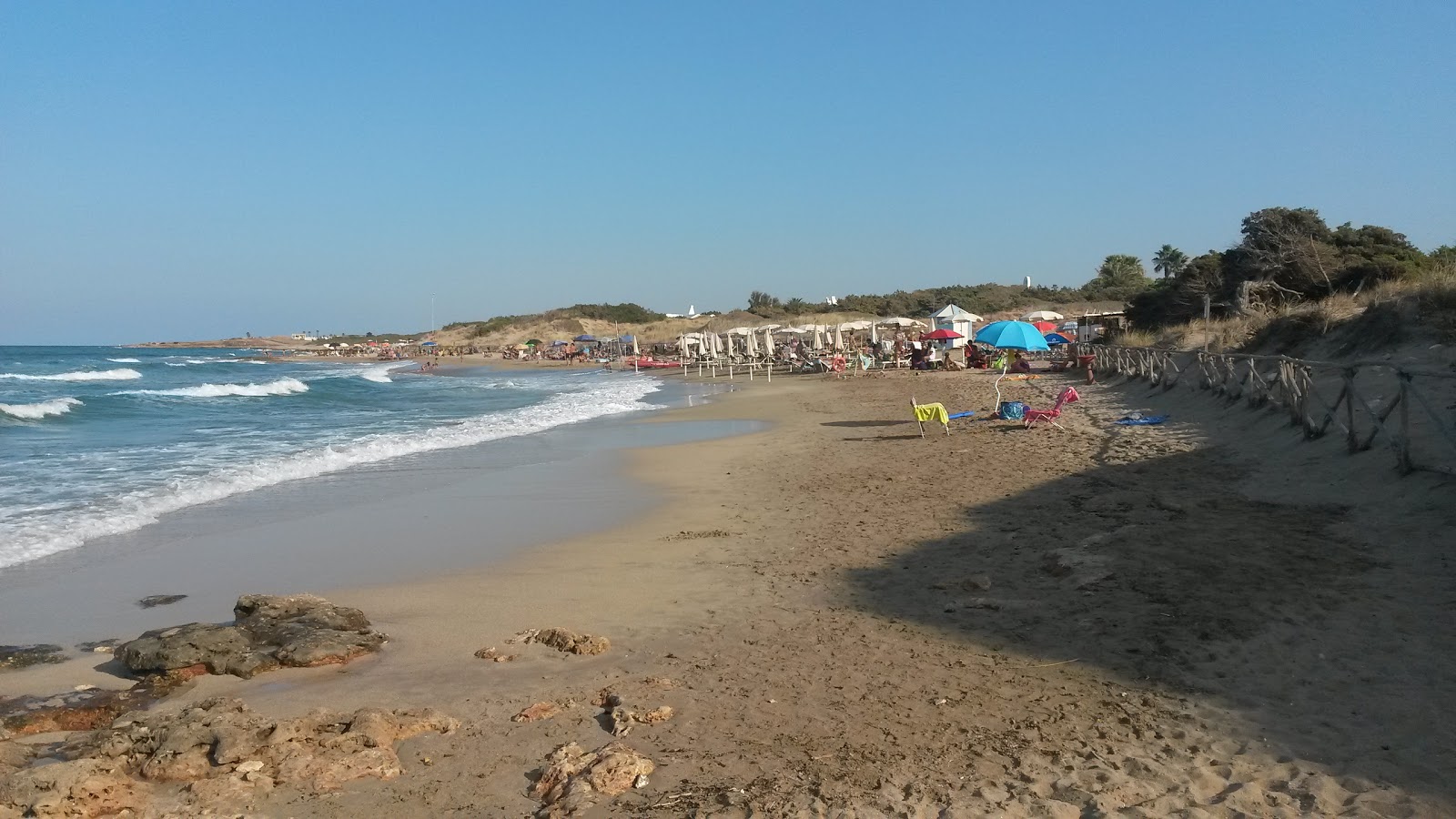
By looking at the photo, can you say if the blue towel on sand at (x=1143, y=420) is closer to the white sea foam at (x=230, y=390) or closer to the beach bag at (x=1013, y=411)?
the beach bag at (x=1013, y=411)

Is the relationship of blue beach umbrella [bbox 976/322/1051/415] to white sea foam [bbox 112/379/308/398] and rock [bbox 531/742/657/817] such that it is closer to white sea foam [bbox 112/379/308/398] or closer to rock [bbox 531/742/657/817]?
rock [bbox 531/742/657/817]

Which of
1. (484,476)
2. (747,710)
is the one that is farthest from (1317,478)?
(484,476)

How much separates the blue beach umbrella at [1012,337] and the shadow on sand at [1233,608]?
10167 mm

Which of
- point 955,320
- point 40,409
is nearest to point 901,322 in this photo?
point 955,320

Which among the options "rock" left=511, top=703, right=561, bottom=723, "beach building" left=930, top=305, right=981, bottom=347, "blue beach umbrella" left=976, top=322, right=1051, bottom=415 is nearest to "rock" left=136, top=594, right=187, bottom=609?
"rock" left=511, top=703, right=561, bottom=723

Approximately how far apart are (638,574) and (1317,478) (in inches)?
254

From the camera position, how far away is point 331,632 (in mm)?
5777

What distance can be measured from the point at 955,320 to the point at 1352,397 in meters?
29.3

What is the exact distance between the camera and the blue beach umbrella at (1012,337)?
18.6 m

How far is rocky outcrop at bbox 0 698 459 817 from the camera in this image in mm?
3730

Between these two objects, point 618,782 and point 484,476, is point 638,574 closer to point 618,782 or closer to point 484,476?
point 618,782

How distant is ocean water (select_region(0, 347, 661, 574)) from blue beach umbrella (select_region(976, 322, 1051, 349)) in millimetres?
9353

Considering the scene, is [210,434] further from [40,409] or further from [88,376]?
[88,376]

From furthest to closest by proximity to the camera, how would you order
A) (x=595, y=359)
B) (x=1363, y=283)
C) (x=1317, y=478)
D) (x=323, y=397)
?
1. (x=595, y=359)
2. (x=323, y=397)
3. (x=1363, y=283)
4. (x=1317, y=478)
